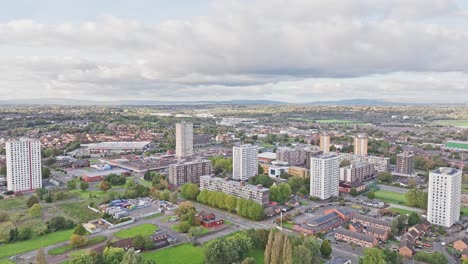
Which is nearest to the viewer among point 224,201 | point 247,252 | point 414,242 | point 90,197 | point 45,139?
point 247,252

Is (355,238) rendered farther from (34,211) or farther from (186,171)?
(34,211)

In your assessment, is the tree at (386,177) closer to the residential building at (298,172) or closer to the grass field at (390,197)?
the grass field at (390,197)

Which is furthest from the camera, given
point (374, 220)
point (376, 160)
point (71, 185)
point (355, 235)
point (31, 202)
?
point (376, 160)

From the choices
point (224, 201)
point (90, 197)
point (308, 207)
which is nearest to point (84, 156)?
point (90, 197)

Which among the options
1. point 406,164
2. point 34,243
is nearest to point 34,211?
point 34,243

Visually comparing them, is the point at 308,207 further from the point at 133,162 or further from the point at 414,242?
the point at 133,162

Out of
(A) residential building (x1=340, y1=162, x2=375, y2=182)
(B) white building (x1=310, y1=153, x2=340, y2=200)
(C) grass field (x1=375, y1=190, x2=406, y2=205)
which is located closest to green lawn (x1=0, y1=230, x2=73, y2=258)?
(B) white building (x1=310, y1=153, x2=340, y2=200)
